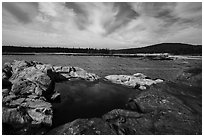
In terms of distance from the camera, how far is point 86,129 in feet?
27.0

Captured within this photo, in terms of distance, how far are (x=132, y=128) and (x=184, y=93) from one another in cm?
662

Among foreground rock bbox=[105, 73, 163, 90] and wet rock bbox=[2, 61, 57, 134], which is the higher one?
wet rock bbox=[2, 61, 57, 134]

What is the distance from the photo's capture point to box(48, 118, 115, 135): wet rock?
26.6 feet

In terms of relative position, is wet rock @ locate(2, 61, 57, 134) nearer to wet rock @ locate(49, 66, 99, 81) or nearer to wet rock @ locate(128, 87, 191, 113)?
wet rock @ locate(128, 87, 191, 113)

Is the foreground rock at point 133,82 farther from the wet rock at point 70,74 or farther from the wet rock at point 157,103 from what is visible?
the wet rock at point 157,103

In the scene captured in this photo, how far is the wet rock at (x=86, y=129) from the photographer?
810 cm

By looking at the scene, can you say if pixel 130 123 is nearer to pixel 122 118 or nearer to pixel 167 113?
pixel 122 118

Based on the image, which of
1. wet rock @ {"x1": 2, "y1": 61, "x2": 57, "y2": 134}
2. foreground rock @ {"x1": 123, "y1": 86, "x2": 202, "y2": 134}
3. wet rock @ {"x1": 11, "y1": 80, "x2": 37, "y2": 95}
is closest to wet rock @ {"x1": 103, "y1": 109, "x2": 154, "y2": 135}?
foreground rock @ {"x1": 123, "y1": 86, "x2": 202, "y2": 134}

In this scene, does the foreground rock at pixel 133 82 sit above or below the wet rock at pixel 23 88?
below

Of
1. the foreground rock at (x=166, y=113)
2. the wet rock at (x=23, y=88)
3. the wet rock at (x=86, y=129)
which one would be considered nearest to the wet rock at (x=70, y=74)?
the wet rock at (x=23, y=88)

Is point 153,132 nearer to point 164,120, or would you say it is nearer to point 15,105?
point 164,120

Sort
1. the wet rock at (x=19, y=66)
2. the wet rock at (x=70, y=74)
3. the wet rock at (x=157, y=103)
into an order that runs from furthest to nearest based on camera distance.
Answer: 1. the wet rock at (x=70, y=74)
2. the wet rock at (x=19, y=66)
3. the wet rock at (x=157, y=103)

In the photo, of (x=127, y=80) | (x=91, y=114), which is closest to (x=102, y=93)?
(x=91, y=114)

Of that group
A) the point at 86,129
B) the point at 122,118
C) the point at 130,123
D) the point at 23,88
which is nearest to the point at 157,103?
the point at 130,123
